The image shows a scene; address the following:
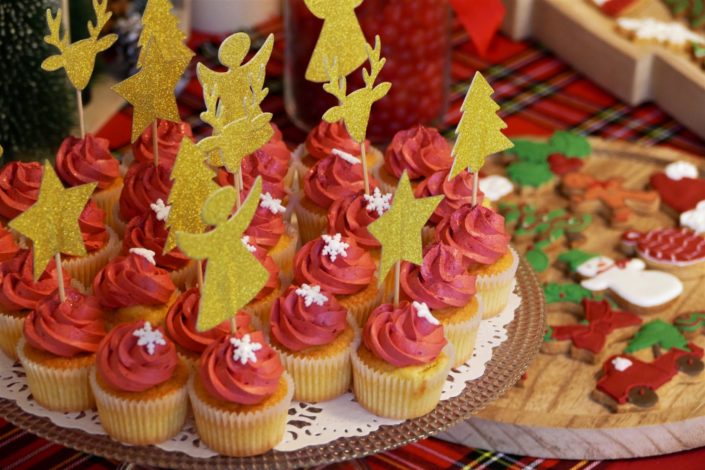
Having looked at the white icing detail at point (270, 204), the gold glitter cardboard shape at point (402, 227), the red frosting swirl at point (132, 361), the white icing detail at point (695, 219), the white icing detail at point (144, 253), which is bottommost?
the white icing detail at point (695, 219)

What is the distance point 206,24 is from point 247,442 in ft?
6.03

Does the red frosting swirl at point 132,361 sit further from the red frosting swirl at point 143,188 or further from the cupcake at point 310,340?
the red frosting swirl at point 143,188

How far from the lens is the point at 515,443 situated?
75.0 inches

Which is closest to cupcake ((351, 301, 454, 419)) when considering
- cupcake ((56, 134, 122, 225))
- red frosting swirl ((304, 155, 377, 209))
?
red frosting swirl ((304, 155, 377, 209))

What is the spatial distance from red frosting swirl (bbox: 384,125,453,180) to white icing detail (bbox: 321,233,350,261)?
305 millimetres

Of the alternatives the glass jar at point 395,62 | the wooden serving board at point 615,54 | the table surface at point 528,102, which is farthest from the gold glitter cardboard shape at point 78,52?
the wooden serving board at point 615,54

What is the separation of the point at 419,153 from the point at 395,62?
56cm

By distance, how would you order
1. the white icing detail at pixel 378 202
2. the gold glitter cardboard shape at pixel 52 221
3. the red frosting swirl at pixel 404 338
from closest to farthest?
the gold glitter cardboard shape at pixel 52 221 < the red frosting swirl at pixel 404 338 < the white icing detail at pixel 378 202

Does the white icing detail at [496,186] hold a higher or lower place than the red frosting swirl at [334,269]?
lower

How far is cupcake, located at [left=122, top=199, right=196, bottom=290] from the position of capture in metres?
1.75

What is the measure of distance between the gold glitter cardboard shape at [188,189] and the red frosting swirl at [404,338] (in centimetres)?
27

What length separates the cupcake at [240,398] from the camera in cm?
151

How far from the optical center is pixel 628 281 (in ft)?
7.25

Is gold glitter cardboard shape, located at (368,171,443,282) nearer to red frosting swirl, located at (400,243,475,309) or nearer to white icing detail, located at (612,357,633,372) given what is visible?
red frosting swirl, located at (400,243,475,309)
